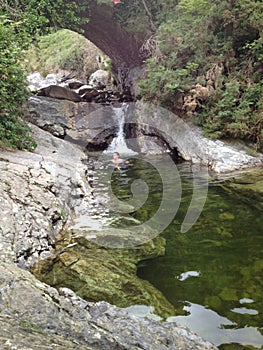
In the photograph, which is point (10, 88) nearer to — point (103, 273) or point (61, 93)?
point (103, 273)

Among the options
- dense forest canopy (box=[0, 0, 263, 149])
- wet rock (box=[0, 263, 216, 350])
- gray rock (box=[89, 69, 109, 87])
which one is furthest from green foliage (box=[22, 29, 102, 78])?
wet rock (box=[0, 263, 216, 350])

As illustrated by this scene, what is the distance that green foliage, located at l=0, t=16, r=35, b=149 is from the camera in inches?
248

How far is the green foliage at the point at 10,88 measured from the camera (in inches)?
248

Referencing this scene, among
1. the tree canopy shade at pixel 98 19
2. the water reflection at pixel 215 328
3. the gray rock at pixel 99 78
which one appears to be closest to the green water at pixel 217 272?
the water reflection at pixel 215 328

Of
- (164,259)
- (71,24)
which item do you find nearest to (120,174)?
(164,259)

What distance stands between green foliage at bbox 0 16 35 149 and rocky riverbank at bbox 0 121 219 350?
3.51ft

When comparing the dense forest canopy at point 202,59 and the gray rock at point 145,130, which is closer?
the gray rock at point 145,130

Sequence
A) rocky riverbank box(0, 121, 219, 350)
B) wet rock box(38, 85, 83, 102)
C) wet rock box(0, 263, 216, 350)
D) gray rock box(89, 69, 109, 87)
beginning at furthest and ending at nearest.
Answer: gray rock box(89, 69, 109, 87)
wet rock box(38, 85, 83, 102)
rocky riverbank box(0, 121, 219, 350)
wet rock box(0, 263, 216, 350)

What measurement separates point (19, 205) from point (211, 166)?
5.83 metres

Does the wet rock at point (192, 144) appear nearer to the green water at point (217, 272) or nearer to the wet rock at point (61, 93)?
the green water at point (217, 272)

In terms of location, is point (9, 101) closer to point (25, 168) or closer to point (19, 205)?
point (25, 168)

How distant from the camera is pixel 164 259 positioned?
3.44 m

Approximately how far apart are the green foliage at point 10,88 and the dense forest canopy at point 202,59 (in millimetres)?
36

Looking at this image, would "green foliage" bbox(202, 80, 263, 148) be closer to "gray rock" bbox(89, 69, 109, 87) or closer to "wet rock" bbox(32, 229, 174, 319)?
"wet rock" bbox(32, 229, 174, 319)
